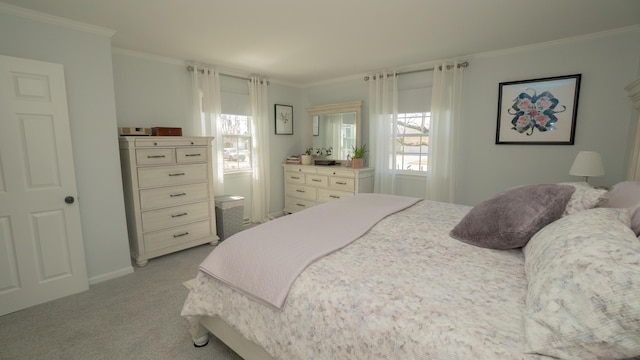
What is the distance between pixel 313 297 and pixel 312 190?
3.52 metres

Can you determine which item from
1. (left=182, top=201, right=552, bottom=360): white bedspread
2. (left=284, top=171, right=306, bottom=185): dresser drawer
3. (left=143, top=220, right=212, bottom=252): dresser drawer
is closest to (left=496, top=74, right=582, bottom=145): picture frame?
(left=182, top=201, right=552, bottom=360): white bedspread

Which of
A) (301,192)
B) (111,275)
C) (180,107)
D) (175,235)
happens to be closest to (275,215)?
(301,192)

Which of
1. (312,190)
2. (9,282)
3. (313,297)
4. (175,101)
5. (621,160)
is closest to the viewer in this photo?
(313,297)

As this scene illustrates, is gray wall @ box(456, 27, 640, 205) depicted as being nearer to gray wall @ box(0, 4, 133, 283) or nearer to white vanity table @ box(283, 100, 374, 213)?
white vanity table @ box(283, 100, 374, 213)

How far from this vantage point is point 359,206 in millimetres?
2492

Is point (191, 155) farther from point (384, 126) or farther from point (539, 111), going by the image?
point (539, 111)

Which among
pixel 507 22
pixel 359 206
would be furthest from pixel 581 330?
pixel 507 22

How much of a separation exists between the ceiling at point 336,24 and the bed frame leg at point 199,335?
240 cm

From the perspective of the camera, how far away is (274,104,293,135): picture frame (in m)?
5.00

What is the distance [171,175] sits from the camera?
3.29 metres

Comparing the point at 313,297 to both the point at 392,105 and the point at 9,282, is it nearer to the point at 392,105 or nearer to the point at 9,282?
the point at 9,282

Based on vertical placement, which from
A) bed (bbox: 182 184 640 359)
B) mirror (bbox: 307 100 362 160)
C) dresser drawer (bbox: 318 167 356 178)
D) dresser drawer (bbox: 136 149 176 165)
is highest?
mirror (bbox: 307 100 362 160)

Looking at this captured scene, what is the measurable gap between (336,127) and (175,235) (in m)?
2.98

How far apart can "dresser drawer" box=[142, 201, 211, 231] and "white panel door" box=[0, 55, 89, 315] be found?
2.15ft
